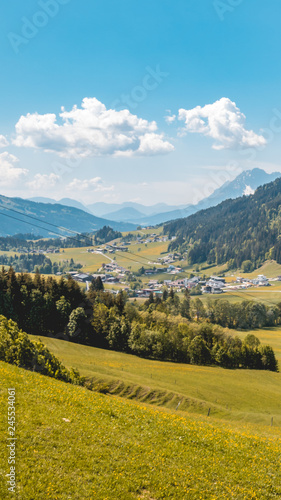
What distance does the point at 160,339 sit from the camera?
321 feet

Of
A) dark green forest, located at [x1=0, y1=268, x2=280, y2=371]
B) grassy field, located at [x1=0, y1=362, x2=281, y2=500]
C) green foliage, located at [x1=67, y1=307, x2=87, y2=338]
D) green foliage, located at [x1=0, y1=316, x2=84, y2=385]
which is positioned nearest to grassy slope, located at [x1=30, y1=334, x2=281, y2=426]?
green foliage, located at [x1=0, y1=316, x2=84, y2=385]

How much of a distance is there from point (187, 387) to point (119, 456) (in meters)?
49.4

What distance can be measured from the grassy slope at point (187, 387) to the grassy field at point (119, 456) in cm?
1977

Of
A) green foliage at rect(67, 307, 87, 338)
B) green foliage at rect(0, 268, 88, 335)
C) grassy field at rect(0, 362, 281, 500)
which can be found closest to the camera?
grassy field at rect(0, 362, 281, 500)

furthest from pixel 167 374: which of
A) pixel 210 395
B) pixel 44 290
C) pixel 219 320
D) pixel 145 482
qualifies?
pixel 219 320

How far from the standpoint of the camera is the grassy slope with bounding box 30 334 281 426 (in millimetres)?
48281

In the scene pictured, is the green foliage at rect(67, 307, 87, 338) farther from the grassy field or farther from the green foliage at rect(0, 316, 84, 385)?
the grassy field

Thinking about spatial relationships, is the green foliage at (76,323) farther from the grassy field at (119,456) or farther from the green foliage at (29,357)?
the grassy field at (119,456)

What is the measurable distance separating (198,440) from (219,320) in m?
161

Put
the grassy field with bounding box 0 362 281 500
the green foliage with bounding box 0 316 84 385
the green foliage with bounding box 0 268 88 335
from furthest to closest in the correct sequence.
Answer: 1. the green foliage with bounding box 0 268 88 335
2. the green foliage with bounding box 0 316 84 385
3. the grassy field with bounding box 0 362 281 500

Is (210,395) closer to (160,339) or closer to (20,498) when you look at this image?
(160,339)

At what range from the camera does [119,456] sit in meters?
16.6

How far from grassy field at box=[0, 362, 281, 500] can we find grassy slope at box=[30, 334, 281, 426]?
19773 millimetres

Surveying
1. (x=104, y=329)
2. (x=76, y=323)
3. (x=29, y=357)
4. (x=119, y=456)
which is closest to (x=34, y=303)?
(x=76, y=323)
